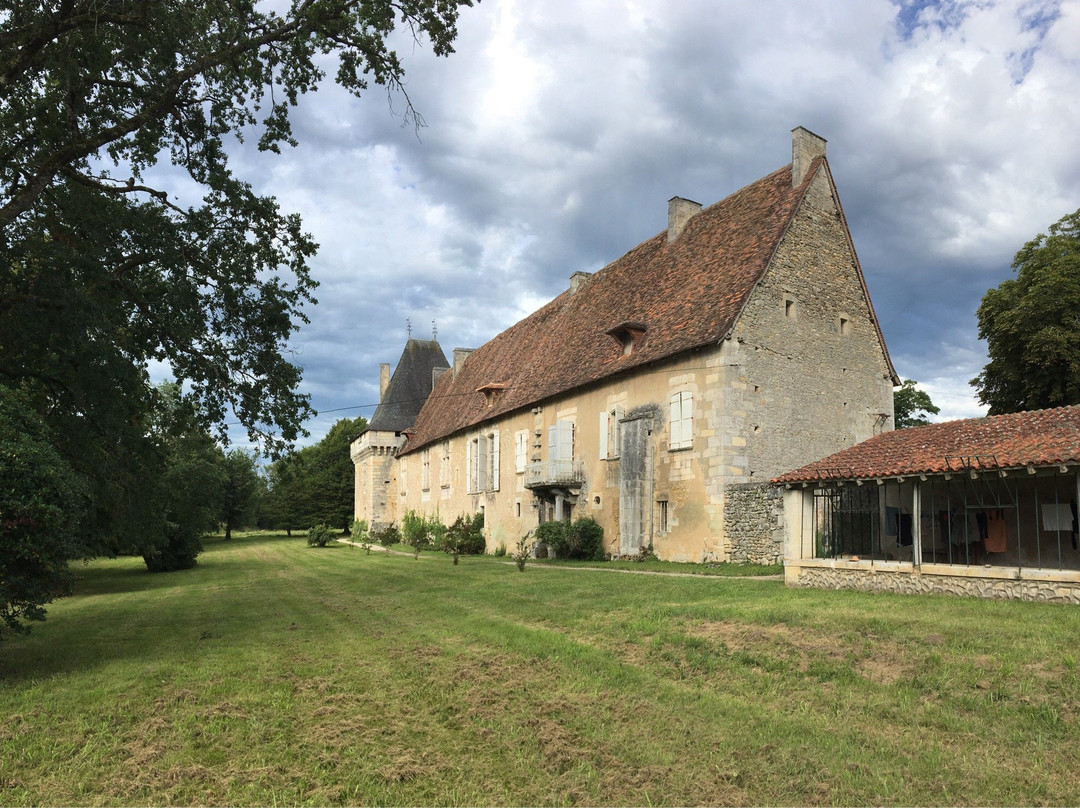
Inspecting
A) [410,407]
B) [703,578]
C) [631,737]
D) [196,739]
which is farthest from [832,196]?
[410,407]

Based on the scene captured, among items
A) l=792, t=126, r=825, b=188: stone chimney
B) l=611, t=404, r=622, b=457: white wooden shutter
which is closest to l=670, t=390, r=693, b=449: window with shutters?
l=611, t=404, r=622, b=457: white wooden shutter

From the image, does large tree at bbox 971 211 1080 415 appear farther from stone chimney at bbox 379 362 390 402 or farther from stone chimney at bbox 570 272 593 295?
stone chimney at bbox 379 362 390 402

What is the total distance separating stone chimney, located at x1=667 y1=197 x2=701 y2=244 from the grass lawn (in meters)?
15.8

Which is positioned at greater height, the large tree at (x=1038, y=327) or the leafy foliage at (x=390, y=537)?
the large tree at (x=1038, y=327)

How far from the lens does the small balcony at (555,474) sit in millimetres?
23406

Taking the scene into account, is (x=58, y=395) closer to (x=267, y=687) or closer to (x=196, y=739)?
(x=267, y=687)

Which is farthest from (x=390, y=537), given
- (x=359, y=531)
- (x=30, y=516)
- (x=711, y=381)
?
(x=30, y=516)

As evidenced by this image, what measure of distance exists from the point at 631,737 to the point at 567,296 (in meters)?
26.6

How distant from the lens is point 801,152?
20.4 meters

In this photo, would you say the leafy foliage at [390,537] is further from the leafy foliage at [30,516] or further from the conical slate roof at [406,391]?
the leafy foliage at [30,516]

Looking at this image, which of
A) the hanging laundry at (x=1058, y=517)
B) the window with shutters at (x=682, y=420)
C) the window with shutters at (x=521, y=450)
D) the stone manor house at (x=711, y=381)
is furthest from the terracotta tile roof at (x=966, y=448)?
the window with shutters at (x=521, y=450)

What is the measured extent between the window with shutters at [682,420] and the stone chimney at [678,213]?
755cm

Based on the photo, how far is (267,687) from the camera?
7.23 m

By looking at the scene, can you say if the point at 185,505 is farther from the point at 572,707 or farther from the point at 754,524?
the point at 572,707
